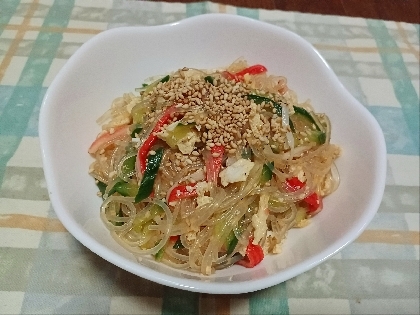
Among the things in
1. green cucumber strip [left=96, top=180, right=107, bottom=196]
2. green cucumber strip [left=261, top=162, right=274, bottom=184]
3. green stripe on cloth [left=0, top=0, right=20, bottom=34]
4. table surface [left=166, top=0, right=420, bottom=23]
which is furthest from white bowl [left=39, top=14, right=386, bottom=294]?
green stripe on cloth [left=0, top=0, right=20, bottom=34]

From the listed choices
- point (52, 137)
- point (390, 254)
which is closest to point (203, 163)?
point (52, 137)

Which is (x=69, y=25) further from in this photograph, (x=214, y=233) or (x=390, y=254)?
(x=390, y=254)

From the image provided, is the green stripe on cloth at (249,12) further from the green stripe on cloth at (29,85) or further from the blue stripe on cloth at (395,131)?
the green stripe on cloth at (29,85)

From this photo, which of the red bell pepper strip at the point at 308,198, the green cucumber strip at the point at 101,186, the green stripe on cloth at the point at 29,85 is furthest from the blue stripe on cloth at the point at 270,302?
the green stripe on cloth at the point at 29,85

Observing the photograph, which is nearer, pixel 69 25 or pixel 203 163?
pixel 203 163

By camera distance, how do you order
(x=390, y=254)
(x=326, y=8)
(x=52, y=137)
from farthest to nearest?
(x=326, y=8), (x=390, y=254), (x=52, y=137)

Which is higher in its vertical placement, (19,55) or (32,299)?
(19,55)
